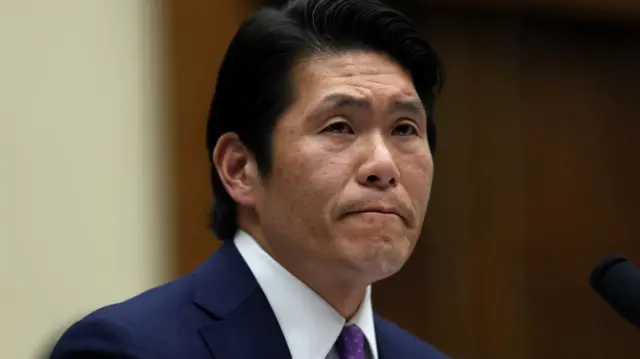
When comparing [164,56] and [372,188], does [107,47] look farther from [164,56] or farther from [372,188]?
[372,188]

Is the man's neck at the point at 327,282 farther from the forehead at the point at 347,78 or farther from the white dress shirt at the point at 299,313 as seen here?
the forehead at the point at 347,78

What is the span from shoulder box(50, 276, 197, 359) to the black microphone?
516 mm

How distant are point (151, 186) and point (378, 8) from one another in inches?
28.8

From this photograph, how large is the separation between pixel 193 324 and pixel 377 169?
294mm

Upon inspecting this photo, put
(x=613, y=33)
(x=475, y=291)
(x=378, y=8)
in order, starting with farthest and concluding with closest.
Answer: (x=613, y=33) < (x=475, y=291) < (x=378, y=8)

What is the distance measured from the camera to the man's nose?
1583 mm

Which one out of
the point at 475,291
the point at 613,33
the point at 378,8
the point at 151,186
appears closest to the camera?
the point at 378,8

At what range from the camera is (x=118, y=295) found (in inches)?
87.9

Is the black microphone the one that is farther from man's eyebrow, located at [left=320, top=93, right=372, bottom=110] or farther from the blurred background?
the blurred background

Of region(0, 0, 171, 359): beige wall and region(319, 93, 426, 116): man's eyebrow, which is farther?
region(0, 0, 171, 359): beige wall

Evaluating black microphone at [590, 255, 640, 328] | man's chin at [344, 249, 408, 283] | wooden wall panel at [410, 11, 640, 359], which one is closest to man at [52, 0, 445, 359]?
man's chin at [344, 249, 408, 283]

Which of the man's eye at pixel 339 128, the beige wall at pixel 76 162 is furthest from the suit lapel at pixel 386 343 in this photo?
the beige wall at pixel 76 162

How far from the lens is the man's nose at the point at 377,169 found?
5.19ft

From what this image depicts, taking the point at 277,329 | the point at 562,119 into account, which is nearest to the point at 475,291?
the point at 562,119
